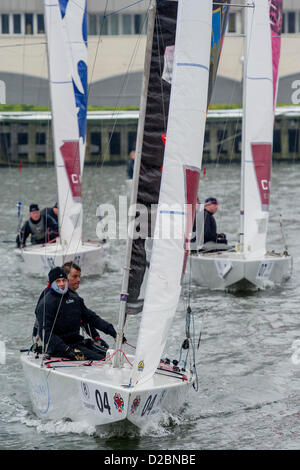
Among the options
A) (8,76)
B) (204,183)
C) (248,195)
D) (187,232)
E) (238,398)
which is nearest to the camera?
(187,232)

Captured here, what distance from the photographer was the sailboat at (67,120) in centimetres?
1550

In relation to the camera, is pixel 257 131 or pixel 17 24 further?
pixel 17 24

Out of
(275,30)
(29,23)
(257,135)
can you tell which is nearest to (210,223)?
(257,135)

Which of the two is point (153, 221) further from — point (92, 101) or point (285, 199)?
point (92, 101)

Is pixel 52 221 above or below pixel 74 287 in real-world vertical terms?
below

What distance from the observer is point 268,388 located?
32.7 feet

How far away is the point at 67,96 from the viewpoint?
1556 centimetres

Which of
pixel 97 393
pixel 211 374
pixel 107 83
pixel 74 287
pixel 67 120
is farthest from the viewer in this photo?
pixel 107 83

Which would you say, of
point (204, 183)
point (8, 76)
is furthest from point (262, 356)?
point (8, 76)

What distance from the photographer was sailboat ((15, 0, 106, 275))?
50.9ft

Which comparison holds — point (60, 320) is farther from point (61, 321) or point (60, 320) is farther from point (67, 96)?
point (67, 96)

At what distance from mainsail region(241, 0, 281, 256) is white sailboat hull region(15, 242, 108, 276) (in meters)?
2.73

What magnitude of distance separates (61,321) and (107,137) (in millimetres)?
34010

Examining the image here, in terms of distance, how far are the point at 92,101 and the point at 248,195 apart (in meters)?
31.8
